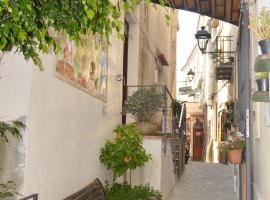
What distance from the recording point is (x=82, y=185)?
6395mm

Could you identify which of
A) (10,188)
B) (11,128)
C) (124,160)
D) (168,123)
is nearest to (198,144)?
(168,123)

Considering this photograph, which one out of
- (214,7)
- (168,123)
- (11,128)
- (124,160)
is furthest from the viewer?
(168,123)

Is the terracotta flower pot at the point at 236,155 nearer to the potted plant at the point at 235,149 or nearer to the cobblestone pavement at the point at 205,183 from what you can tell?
the potted plant at the point at 235,149

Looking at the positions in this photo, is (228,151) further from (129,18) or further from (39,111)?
(129,18)

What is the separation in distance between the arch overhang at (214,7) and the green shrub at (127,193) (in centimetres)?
347

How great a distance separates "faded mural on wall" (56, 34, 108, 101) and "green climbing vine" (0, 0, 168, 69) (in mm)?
1854

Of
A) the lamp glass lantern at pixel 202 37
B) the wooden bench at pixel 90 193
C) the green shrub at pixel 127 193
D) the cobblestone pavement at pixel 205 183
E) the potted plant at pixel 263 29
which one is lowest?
the cobblestone pavement at pixel 205 183

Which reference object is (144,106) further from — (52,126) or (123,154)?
(52,126)

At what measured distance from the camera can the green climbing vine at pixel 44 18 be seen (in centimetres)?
234

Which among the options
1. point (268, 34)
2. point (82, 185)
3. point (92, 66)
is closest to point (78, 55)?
point (92, 66)

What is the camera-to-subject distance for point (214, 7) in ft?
27.3

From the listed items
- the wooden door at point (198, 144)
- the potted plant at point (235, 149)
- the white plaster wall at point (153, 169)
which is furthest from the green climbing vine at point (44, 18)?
the wooden door at point (198, 144)

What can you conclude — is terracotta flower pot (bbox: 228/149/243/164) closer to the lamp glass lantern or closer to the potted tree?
the potted tree

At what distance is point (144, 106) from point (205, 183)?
3.94 meters
